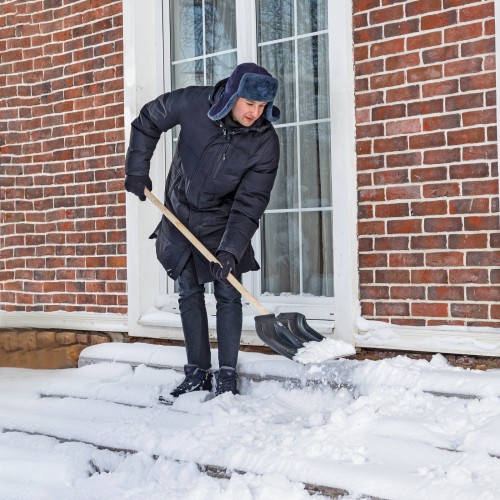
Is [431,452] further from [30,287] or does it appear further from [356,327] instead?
[30,287]

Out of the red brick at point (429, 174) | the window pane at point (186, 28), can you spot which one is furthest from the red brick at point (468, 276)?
the window pane at point (186, 28)

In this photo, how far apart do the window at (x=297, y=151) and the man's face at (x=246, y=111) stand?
1.03 metres

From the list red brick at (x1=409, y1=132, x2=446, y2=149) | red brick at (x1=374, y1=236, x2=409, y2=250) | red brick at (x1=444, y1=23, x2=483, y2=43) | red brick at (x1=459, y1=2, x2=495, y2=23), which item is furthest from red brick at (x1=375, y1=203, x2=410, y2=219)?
red brick at (x1=459, y1=2, x2=495, y2=23)

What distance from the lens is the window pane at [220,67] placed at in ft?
17.0

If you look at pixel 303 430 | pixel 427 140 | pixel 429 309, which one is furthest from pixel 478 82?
pixel 303 430

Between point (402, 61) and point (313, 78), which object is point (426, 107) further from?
point (313, 78)

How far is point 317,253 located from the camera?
475 centimetres

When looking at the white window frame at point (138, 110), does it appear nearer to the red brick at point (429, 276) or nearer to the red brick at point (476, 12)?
the red brick at point (429, 276)

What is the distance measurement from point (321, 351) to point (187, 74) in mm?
2562

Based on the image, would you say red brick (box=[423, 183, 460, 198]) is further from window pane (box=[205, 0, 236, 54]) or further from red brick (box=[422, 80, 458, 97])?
window pane (box=[205, 0, 236, 54])

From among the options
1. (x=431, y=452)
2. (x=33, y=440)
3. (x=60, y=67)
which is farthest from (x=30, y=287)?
(x=431, y=452)

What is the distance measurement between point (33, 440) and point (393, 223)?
7.37ft

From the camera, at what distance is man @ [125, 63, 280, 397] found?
3812mm

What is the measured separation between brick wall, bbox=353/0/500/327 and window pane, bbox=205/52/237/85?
1118mm
